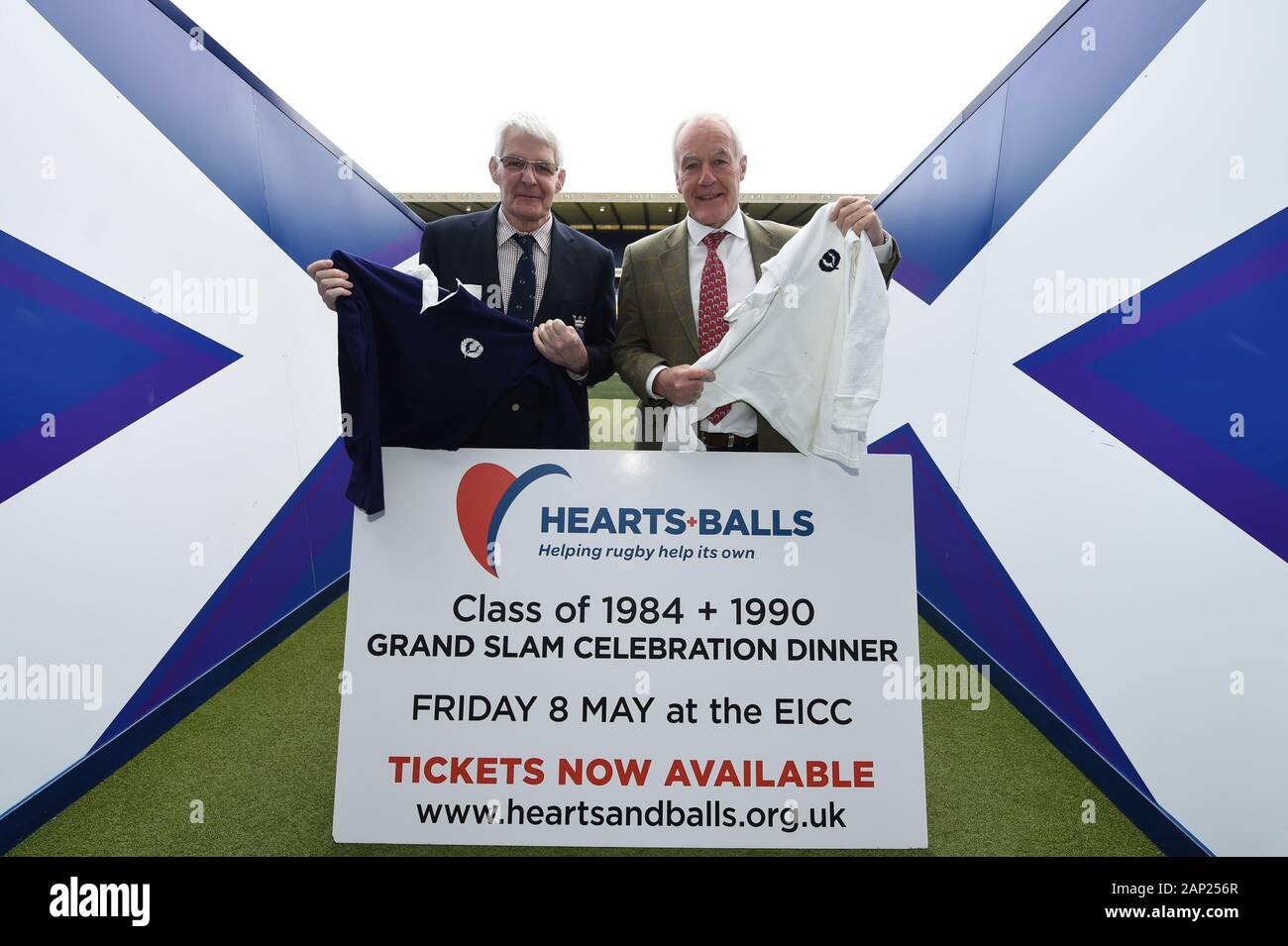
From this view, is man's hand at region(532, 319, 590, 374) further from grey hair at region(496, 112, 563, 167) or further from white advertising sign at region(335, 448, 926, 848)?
grey hair at region(496, 112, 563, 167)

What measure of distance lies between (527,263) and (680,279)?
18.8 inches

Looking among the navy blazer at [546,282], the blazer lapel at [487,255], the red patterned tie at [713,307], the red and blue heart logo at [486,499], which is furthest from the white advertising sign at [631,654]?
the blazer lapel at [487,255]

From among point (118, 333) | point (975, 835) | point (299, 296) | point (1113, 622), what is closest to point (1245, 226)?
point (1113, 622)

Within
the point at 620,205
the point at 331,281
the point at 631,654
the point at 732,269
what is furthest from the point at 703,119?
the point at 620,205

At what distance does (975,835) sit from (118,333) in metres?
2.89

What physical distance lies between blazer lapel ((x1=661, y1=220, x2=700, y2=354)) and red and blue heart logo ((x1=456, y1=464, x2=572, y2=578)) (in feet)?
1.82

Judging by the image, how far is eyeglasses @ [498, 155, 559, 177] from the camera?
1.85 metres

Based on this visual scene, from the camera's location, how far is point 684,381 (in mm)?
1660

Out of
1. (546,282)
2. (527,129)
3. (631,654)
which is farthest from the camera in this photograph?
(546,282)

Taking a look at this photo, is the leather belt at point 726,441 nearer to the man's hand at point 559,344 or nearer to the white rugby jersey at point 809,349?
the white rugby jersey at point 809,349

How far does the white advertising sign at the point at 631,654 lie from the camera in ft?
4.98

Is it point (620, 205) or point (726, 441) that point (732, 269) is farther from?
point (620, 205)

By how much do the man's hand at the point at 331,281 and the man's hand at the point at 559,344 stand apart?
490mm

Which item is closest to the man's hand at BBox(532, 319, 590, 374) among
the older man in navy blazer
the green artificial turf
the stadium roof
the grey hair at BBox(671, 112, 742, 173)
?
the older man in navy blazer
